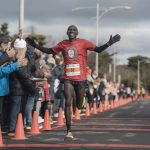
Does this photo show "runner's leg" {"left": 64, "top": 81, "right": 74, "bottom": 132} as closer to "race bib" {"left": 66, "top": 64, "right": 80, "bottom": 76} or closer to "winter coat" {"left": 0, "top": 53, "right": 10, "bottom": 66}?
"race bib" {"left": 66, "top": 64, "right": 80, "bottom": 76}

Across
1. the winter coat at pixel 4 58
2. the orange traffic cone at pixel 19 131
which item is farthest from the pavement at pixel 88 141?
the winter coat at pixel 4 58

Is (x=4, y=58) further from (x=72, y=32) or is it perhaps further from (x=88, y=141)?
(x=88, y=141)

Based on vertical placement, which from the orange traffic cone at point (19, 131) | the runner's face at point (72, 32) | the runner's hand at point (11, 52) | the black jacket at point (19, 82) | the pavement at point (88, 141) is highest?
the runner's face at point (72, 32)

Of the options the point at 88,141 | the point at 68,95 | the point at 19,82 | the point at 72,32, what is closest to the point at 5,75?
the point at 19,82

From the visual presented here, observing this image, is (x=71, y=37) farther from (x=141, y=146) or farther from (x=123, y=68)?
(x=123, y=68)

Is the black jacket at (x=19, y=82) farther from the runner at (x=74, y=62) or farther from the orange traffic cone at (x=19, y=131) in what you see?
the runner at (x=74, y=62)

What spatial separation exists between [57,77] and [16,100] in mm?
6295

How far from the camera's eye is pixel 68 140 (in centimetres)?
Answer: 1071

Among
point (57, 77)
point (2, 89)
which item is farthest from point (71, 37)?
point (57, 77)

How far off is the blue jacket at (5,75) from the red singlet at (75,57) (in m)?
0.91

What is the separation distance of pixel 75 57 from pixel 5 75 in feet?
4.44

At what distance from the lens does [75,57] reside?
36.4 feet

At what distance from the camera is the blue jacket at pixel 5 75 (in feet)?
36.2

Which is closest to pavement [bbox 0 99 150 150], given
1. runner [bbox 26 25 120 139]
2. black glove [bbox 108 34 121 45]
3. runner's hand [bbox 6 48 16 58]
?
runner [bbox 26 25 120 139]
